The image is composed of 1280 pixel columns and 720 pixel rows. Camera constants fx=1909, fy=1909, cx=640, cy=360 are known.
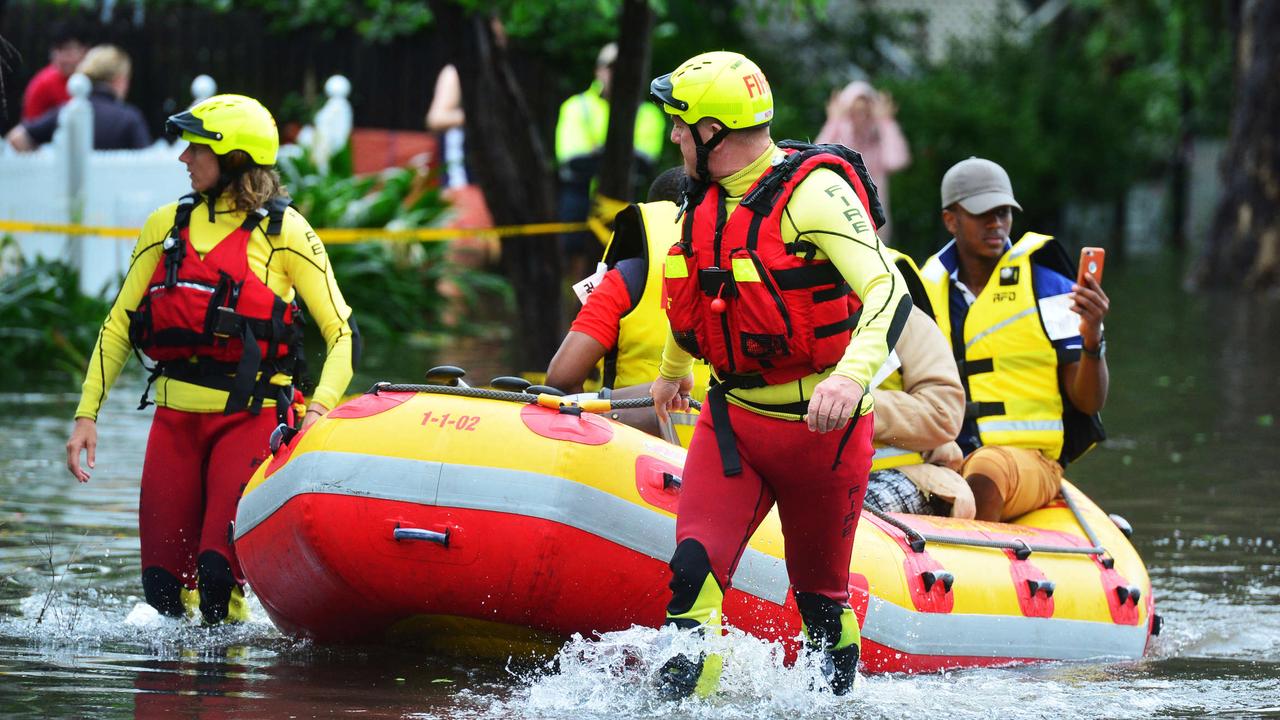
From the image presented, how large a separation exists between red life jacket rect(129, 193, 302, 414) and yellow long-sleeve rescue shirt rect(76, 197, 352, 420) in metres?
0.03

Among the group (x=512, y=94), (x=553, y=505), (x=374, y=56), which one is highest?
(x=374, y=56)

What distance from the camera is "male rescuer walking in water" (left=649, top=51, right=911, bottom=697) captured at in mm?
5129

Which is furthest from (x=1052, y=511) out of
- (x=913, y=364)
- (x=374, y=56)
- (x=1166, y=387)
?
(x=374, y=56)

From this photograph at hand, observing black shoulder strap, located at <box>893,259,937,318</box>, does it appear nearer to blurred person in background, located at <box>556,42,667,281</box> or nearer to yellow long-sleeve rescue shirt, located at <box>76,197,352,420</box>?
yellow long-sleeve rescue shirt, located at <box>76,197,352,420</box>

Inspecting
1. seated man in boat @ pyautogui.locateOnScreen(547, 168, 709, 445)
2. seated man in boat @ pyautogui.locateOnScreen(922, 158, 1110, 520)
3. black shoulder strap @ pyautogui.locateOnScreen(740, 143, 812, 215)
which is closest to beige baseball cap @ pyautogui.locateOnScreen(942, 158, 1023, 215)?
seated man in boat @ pyautogui.locateOnScreen(922, 158, 1110, 520)

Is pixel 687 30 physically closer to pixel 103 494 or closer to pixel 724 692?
pixel 103 494

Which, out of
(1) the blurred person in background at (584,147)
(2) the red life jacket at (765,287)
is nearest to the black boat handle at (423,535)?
A: (2) the red life jacket at (765,287)

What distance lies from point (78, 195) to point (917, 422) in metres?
9.40

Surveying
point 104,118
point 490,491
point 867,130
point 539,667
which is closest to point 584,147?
point 867,130

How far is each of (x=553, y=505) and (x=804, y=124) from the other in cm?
2118

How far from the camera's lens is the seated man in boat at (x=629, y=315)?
6.36 metres

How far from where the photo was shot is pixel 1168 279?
24797 mm

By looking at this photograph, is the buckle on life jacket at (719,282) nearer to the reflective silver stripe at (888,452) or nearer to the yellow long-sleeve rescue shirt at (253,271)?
the yellow long-sleeve rescue shirt at (253,271)

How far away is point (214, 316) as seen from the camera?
20.6ft
